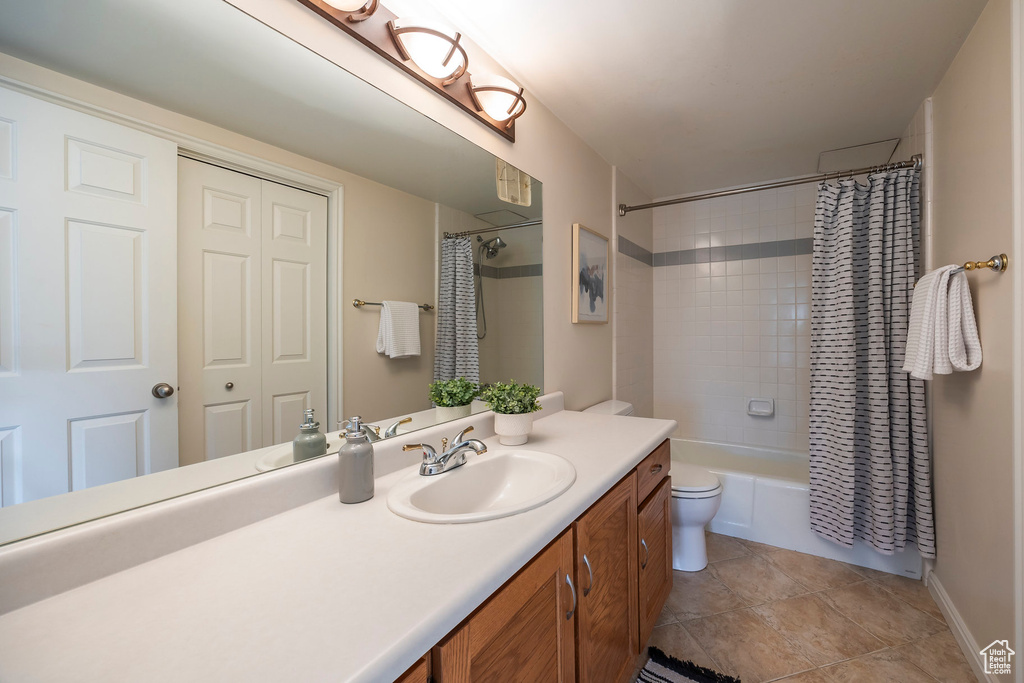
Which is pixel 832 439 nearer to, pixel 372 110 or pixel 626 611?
pixel 626 611

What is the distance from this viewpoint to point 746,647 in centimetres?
160

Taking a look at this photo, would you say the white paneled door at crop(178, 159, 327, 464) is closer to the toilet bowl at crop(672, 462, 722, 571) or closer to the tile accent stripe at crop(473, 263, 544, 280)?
the tile accent stripe at crop(473, 263, 544, 280)

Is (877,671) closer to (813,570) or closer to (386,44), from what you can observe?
(813,570)

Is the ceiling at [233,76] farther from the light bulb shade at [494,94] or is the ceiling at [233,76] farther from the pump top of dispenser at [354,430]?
the pump top of dispenser at [354,430]

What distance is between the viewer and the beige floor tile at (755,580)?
6.29 feet

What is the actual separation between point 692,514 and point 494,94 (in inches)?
79.4

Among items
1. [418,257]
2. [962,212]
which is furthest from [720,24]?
[418,257]

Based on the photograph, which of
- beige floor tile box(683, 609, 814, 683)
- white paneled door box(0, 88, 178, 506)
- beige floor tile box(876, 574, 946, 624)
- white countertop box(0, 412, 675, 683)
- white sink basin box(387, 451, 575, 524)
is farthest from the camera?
beige floor tile box(876, 574, 946, 624)

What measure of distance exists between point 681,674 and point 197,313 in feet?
5.91

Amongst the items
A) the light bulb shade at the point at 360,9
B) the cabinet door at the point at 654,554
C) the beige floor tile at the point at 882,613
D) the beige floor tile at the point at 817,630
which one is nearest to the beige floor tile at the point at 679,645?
the cabinet door at the point at 654,554

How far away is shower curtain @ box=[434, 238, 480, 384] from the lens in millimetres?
1370

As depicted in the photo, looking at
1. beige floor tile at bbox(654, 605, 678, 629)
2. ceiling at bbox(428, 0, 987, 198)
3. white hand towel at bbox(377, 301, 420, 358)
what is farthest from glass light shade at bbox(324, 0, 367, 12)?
beige floor tile at bbox(654, 605, 678, 629)

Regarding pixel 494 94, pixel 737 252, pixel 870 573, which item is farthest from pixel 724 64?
pixel 870 573

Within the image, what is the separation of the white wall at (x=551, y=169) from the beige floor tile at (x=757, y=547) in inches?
42.8
